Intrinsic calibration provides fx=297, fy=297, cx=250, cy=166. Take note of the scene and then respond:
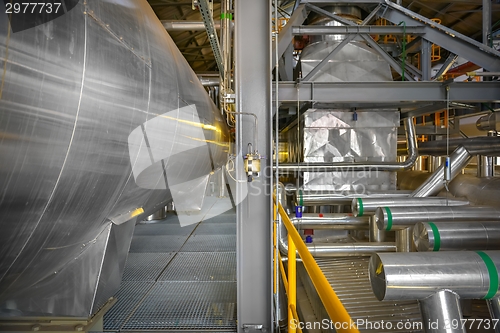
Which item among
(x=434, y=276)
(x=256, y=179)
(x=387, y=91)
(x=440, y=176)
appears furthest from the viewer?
(x=440, y=176)

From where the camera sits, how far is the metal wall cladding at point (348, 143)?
4.97m

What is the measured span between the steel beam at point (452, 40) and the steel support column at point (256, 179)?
8.98 feet

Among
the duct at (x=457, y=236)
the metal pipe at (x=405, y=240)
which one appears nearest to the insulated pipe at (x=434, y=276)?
the duct at (x=457, y=236)

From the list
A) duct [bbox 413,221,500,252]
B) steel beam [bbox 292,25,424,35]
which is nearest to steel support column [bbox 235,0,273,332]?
duct [bbox 413,221,500,252]

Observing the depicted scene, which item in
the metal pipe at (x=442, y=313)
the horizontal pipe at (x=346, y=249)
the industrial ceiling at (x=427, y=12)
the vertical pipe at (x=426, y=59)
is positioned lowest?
the horizontal pipe at (x=346, y=249)

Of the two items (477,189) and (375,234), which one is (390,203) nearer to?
(375,234)

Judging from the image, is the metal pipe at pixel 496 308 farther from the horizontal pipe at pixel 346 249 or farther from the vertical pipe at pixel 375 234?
the vertical pipe at pixel 375 234

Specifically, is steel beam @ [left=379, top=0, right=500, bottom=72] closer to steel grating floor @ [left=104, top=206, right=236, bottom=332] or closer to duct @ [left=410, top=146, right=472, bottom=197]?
duct @ [left=410, top=146, right=472, bottom=197]

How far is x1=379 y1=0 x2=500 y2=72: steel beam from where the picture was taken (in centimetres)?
376

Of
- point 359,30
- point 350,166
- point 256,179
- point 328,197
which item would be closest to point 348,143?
point 350,166

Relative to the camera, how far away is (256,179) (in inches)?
98.7

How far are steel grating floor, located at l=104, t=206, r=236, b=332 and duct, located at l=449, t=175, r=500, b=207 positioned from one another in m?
3.36

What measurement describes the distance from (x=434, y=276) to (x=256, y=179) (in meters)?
1.39

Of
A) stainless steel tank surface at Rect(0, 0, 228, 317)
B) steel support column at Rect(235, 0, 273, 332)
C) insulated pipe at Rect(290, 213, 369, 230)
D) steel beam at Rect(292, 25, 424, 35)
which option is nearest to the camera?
stainless steel tank surface at Rect(0, 0, 228, 317)
